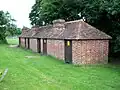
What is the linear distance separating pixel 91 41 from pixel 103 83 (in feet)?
29.9

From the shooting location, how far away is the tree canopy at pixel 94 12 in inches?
934

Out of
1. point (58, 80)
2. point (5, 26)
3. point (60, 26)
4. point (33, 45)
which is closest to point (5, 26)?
point (5, 26)

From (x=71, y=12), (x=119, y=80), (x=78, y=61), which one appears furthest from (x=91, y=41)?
(x=71, y=12)

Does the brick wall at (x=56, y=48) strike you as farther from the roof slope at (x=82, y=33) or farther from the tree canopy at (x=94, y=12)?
the tree canopy at (x=94, y=12)

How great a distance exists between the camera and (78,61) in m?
23.5

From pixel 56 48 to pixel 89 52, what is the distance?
5534 millimetres

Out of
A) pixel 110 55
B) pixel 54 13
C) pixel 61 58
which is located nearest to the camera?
pixel 61 58

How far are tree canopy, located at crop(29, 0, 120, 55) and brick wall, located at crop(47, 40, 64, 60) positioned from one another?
4.91 metres

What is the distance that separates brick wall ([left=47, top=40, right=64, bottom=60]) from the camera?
2637 centimetres

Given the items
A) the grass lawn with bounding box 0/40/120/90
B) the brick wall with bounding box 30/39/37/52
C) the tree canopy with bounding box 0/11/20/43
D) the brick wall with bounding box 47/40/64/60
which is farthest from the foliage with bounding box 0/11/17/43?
the grass lawn with bounding box 0/40/120/90

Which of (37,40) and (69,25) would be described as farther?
(37,40)

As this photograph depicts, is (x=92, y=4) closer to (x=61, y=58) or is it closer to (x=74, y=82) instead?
(x=61, y=58)

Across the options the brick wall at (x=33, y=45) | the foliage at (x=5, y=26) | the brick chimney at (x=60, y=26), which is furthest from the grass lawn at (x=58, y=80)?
the foliage at (x=5, y=26)

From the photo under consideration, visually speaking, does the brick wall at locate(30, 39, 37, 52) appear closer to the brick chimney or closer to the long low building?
the brick chimney
